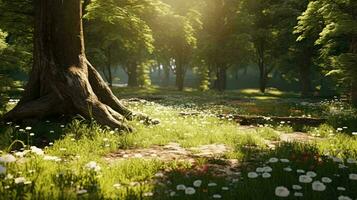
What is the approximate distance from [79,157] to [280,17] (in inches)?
1765

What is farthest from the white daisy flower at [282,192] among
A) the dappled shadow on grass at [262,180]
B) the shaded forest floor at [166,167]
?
the dappled shadow on grass at [262,180]

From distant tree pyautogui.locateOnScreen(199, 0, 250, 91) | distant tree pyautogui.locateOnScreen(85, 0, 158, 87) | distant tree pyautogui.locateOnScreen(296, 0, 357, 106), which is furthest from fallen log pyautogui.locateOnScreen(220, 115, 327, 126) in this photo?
distant tree pyautogui.locateOnScreen(199, 0, 250, 91)

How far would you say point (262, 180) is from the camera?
5992 millimetres

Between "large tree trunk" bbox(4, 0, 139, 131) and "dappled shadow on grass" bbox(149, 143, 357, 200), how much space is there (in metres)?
4.28

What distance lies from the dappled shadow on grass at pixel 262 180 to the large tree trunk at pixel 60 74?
428 cm

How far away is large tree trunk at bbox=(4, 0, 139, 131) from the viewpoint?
35.6 feet

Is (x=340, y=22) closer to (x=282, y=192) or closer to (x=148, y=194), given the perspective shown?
(x=282, y=192)

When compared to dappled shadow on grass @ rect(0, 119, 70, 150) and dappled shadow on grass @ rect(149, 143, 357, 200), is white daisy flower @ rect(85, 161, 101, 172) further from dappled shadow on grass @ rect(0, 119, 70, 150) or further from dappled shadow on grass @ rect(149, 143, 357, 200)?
dappled shadow on grass @ rect(0, 119, 70, 150)

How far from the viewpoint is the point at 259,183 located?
5797 millimetres

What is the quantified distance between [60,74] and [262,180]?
Answer: 23.0 feet

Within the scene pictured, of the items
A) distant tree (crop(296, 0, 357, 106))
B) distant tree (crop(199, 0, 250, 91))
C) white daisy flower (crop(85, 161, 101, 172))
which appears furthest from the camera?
distant tree (crop(199, 0, 250, 91))

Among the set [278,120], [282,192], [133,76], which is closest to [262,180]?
[282,192]

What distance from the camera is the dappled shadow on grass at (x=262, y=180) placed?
536 cm

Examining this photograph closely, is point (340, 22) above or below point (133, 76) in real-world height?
above
